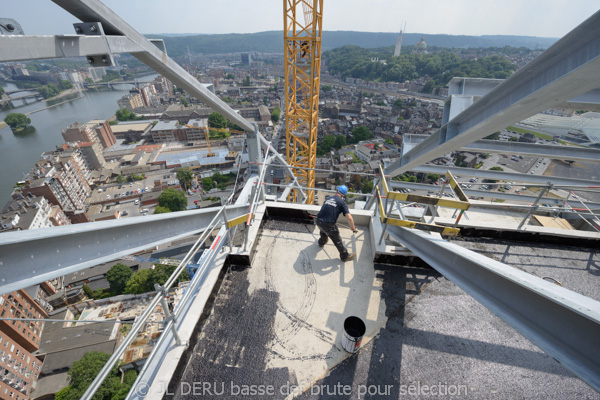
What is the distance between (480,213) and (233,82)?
368 feet

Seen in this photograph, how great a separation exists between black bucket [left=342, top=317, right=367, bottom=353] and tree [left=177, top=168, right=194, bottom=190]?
131 feet

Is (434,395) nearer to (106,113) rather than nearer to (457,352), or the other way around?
(457,352)

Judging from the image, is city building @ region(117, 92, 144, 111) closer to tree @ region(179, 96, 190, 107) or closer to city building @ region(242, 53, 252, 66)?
tree @ region(179, 96, 190, 107)

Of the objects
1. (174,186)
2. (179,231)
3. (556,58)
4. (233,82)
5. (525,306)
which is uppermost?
(556,58)

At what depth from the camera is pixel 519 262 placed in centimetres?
407

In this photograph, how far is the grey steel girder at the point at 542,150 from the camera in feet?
18.9

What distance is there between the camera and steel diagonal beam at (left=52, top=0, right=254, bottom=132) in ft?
8.07

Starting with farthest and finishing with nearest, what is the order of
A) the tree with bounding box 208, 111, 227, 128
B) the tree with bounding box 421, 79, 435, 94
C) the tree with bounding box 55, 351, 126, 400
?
1. the tree with bounding box 421, 79, 435, 94
2. the tree with bounding box 208, 111, 227, 128
3. the tree with bounding box 55, 351, 126, 400

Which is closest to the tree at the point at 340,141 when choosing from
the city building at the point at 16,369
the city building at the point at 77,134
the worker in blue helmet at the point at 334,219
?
the city building at the point at 16,369

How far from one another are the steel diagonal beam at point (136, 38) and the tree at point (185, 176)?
3665cm

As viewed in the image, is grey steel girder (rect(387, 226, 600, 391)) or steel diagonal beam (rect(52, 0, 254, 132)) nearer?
grey steel girder (rect(387, 226, 600, 391))

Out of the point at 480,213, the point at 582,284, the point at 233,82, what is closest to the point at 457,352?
the point at 582,284

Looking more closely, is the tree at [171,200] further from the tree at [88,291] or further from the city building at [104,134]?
the city building at [104,134]

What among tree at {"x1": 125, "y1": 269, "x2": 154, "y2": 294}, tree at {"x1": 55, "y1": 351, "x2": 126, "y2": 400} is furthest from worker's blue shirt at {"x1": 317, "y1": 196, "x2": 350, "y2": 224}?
tree at {"x1": 125, "y1": 269, "x2": 154, "y2": 294}
